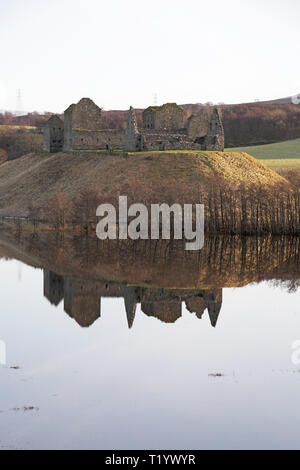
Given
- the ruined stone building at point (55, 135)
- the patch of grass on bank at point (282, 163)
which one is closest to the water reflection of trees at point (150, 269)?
the ruined stone building at point (55, 135)

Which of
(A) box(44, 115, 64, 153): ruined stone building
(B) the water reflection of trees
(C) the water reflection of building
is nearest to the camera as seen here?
(C) the water reflection of building

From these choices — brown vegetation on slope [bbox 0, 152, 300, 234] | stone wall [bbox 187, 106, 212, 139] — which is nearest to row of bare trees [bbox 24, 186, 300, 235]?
brown vegetation on slope [bbox 0, 152, 300, 234]

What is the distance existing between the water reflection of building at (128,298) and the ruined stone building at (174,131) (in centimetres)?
4159

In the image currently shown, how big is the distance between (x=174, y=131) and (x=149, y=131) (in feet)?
10.4

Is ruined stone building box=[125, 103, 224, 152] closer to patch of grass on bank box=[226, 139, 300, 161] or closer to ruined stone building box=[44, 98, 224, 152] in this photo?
ruined stone building box=[44, 98, 224, 152]

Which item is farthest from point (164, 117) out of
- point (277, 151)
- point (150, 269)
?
point (150, 269)

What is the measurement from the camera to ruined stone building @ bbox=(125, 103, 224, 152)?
7338 cm

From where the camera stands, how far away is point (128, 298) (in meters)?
30.1

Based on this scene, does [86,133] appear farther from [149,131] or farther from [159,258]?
[159,258]

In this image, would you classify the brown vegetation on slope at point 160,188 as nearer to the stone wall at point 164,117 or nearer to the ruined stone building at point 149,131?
the ruined stone building at point 149,131

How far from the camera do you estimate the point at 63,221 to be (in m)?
56.8

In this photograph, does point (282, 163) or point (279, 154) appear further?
point (279, 154)
